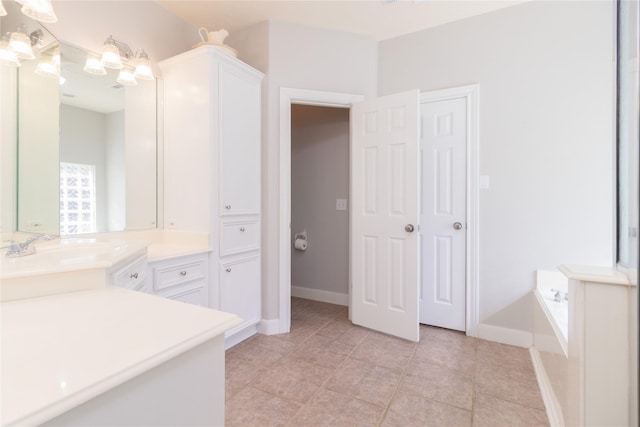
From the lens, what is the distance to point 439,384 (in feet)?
5.85

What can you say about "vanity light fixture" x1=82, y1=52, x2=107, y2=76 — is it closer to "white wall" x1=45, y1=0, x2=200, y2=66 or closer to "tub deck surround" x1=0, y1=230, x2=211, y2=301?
"white wall" x1=45, y1=0, x2=200, y2=66

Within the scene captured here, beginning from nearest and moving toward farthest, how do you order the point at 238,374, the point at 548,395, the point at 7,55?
the point at 7,55
the point at 548,395
the point at 238,374

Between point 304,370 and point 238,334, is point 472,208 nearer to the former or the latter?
point 304,370

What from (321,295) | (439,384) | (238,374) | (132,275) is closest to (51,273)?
(132,275)

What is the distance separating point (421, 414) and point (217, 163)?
1947 mm

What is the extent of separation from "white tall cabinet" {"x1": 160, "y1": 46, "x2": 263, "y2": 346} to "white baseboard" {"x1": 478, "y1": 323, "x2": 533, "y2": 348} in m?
1.86

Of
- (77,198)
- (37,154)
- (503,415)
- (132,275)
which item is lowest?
(503,415)

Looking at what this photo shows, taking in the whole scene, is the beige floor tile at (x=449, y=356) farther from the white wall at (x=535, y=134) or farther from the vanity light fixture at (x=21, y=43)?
the vanity light fixture at (x=21, y=43)

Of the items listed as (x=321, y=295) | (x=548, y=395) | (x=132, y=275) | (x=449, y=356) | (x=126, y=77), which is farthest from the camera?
(x=321, y=295)

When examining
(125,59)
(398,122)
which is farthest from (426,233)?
(125,59)

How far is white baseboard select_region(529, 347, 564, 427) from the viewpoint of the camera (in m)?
1.44

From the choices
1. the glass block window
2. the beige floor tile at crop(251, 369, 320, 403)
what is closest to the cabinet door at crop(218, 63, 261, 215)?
the glass block window

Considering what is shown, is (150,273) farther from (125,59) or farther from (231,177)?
(125,59)

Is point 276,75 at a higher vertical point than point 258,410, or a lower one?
higher
